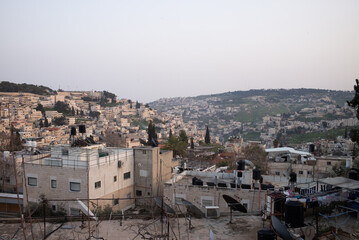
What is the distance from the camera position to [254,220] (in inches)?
337

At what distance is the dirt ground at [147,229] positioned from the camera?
7652 mm

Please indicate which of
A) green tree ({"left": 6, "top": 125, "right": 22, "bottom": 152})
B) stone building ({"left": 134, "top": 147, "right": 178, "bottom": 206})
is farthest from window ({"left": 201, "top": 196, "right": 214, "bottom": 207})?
green tree ({"left": 6, "top": 125, "right": 22, "bottom": 152})

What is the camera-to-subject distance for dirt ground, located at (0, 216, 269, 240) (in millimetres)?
7652

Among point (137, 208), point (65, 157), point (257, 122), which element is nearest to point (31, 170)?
point (65, 157)

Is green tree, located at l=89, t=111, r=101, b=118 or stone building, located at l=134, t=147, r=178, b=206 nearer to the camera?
stone building, located at l=134, t=147, r=178, b=206

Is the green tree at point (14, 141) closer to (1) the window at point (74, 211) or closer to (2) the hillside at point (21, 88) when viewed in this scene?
(1) the window at point (74, 211)

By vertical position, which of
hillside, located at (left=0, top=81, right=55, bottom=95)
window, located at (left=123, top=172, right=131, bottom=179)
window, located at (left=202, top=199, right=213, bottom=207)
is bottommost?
window, located at (left=202, top=199, right=213, bottom=207)

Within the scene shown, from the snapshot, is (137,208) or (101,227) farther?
(137,208)

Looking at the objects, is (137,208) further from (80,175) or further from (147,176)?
(80,175)

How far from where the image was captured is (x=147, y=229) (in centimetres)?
821

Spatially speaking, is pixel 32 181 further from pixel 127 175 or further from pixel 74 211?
pixel 127 175

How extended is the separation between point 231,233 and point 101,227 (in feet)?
12.3

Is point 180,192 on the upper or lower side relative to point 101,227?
lower

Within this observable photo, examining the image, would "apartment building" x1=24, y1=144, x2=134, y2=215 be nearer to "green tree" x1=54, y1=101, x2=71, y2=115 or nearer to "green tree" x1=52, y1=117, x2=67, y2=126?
"green tree" x1=52, y1=117, x2=67, y2=126
